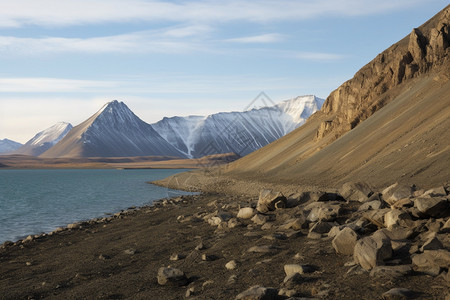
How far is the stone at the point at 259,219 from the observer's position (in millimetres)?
16906

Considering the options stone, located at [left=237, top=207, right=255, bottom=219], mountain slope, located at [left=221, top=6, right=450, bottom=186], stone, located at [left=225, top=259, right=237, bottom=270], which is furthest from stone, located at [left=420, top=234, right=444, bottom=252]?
mountain slope, located at [left=221, top=6, right=450, bottom=186]

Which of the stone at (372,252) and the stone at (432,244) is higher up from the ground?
the stone at (372,252)

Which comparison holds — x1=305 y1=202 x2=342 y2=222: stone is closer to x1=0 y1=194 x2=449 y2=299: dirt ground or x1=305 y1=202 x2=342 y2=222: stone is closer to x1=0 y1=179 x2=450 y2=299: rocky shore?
x1=0 y1=179 x2=450 y2=299: rocky shore

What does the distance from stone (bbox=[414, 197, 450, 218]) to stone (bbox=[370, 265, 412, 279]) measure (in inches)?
123

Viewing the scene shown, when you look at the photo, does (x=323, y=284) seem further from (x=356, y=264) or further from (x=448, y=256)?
(x=448, y=256)

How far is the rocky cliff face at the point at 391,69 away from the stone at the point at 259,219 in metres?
41.3

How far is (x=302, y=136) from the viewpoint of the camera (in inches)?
2847

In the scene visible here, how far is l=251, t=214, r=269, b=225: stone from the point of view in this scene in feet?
55.5

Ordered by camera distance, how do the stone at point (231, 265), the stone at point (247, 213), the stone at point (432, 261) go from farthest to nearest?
the stone at point (247, 213), the stone at point (231, 265), the stone at point (432, 261)

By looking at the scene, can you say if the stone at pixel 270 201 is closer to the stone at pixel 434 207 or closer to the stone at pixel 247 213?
the stone at pixel 247 213

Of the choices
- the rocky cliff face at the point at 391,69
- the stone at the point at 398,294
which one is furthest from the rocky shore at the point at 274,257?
the rocky cliff face at the point at 391,69

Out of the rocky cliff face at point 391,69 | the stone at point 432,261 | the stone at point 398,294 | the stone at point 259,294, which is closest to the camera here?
the stone at point 398,294

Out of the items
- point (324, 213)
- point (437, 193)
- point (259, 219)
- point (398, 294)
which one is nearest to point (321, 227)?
point (324, 213)

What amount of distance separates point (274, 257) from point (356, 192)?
24.3 ft
